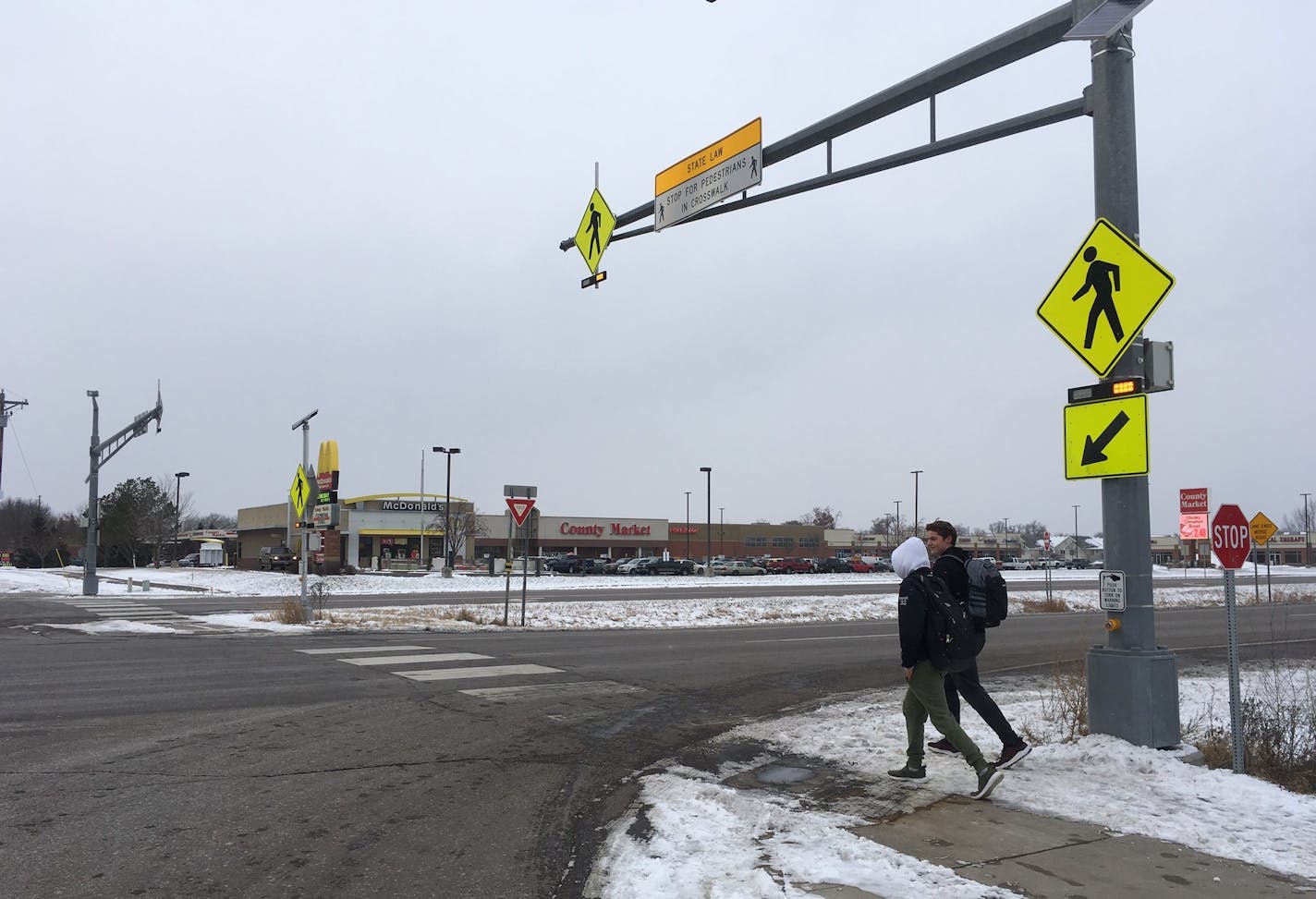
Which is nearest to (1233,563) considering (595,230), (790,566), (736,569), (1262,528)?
(595,230)

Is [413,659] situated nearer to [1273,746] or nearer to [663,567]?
[1273,746]

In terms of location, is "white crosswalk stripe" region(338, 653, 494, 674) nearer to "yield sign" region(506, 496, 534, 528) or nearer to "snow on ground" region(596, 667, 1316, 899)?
"yield sign" region(506, 496, 534, 528)

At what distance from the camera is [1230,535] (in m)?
7.16

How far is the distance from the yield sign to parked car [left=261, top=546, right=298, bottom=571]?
134ft

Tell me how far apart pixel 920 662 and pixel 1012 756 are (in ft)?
3.51

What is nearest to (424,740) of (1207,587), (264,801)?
(264,801)

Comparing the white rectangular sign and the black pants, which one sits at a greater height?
the white rectangular sign

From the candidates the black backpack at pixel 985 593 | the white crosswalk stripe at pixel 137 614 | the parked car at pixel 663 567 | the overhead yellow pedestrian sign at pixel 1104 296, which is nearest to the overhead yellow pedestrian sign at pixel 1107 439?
the overhead yellow pedestrian sign at pixel 1104 296

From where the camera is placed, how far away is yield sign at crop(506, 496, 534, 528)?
64.5 feet

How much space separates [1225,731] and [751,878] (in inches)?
208

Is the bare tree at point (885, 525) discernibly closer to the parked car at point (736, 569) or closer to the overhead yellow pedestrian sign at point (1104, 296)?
the parked car at point (736, 569)

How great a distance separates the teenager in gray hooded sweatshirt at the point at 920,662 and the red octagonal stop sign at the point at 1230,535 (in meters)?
2.44

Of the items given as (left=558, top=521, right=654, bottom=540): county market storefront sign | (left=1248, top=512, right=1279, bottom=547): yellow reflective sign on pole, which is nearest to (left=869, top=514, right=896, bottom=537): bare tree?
(left=558, top=521, right=654, bottom=540): county market storefront sign

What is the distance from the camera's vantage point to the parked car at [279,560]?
60122 millimetres
